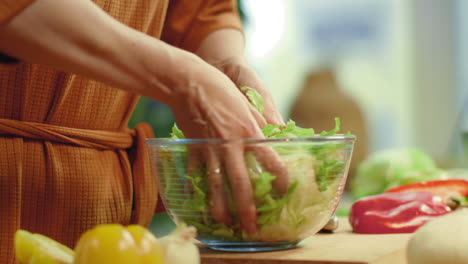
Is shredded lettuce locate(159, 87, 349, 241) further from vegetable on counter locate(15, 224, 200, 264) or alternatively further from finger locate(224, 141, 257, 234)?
vegetable on counter locate(15, 224, 200, 264)

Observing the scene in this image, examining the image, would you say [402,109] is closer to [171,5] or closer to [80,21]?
[171,5]

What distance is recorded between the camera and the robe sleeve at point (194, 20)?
4.43ft

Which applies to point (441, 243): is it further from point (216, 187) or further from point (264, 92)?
point (264, 92)

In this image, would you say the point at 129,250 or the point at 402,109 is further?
the point at 402,109

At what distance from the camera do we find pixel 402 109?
495cm

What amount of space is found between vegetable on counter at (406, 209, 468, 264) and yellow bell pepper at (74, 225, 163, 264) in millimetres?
300

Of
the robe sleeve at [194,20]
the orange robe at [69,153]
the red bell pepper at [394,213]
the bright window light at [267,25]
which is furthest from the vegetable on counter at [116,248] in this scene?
the bright window light at [267,25]

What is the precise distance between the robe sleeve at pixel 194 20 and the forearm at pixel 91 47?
0.58 metres

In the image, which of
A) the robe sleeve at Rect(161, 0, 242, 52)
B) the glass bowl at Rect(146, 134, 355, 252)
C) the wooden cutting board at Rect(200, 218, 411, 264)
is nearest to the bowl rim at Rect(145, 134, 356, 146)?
the glass bowl at Rect(146, 134, 355, 252)

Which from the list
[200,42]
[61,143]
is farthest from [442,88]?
[61,143]

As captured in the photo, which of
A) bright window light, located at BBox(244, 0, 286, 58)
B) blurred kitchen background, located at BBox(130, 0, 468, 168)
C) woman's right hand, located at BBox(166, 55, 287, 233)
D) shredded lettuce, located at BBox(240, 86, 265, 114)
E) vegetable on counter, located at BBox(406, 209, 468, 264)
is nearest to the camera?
vegetable on counter, located at BBox(406, 209, 468, 264)

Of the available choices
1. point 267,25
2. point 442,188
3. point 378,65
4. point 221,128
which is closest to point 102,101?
point 221,128

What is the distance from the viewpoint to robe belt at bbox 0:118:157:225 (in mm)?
1023

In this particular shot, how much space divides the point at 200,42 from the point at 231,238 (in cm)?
59
